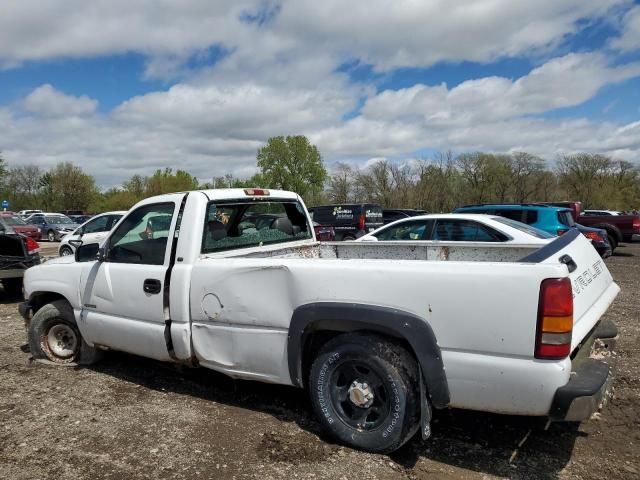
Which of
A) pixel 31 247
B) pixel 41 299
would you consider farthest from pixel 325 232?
pixel 41 299

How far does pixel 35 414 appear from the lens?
4293mm

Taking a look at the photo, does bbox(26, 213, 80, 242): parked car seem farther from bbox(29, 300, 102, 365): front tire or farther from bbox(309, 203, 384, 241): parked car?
bbox(29, 300, 102, 365): front tire

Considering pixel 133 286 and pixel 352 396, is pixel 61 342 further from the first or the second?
pixel 352 396

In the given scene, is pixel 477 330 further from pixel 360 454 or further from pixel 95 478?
pixel 95 478

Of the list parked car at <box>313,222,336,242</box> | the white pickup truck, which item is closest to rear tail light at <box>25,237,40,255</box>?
the white pickup truck

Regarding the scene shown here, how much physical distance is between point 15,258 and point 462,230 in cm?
780

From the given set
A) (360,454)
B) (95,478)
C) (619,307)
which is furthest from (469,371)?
(619,307)

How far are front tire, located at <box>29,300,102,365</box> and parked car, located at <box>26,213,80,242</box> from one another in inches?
1125

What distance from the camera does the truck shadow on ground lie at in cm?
339

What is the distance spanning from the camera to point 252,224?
16.7ft

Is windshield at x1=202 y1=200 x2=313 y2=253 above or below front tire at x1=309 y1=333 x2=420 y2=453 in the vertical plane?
above

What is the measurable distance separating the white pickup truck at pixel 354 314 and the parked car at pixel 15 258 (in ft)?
A: 14.6

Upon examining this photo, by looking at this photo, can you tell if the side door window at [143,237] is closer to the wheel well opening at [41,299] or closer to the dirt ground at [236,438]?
the wheel well opening at [41,299]

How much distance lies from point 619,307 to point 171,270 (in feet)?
24.0
